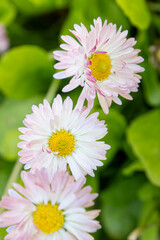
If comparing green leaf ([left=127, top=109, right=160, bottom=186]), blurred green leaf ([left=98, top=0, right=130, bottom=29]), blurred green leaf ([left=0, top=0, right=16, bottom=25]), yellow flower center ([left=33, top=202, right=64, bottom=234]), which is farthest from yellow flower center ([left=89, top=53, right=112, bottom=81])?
blurred green leaf ([left=0, top=0, right=16, bottom=25])

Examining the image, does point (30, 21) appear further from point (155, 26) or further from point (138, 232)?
point (138, 232)

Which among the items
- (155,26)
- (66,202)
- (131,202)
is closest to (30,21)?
(155,26)

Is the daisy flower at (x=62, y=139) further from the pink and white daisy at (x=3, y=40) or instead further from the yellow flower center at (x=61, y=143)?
the pink and white daisy at (x=3, y=40)

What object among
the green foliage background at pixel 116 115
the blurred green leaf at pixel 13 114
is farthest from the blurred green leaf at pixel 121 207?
the blurred green leaf at pixel 13 114

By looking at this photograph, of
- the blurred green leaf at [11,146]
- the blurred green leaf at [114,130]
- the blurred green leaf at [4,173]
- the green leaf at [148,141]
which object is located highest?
the blurred green leaf at [11,146]

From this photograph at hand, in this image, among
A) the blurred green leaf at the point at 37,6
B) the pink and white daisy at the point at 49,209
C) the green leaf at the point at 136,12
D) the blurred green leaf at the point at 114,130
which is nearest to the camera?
the pink and white daisy at the point at 49,209
